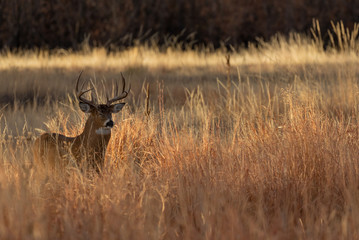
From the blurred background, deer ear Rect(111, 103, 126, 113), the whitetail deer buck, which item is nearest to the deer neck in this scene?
the whitetail deer buck

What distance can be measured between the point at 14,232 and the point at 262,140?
7.94 ft

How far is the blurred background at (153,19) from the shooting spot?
1752cm

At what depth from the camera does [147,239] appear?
334 cm

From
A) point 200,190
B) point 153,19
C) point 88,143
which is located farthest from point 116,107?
point 153,19

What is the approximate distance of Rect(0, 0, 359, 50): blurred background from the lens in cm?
1752

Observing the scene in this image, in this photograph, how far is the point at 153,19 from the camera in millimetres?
18547

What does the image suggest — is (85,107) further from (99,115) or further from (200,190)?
(200,190)

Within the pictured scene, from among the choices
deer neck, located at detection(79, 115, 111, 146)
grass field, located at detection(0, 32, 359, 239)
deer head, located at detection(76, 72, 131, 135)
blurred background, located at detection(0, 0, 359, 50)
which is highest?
blurred background, located at detection(0, 0, 359, 50)

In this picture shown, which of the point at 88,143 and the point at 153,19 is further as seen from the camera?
the point at 153,19

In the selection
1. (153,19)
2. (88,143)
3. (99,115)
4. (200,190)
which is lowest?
(200,190)

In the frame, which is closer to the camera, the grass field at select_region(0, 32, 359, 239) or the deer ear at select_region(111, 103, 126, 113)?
the grass field at select_region(0, 32, 359, 239)

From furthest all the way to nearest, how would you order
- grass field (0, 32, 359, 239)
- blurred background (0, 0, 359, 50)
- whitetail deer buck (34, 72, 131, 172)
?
blurred background (0, 0, 359, 50) < whitetail deer buck (34, 72, 131, 172) < grass field (0, 32, 359, 239)

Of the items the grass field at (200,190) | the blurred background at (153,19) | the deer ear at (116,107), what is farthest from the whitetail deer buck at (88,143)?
the blurred background at (153,19)

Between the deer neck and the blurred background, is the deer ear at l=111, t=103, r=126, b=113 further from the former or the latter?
the blurred background
